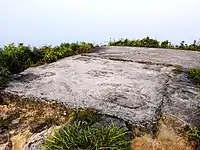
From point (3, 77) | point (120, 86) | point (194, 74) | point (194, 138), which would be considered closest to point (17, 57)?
point (3, 77)

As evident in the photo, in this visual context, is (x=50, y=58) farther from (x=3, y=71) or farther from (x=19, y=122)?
(x=19, y=122)

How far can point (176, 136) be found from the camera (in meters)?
3.90

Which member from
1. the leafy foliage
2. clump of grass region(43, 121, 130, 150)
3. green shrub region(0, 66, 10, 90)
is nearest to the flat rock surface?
green shrub region(0, 66, 10, 90)

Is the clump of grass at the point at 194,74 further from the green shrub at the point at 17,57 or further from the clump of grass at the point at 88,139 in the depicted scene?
the green shrub at the point at 17,57

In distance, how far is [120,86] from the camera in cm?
477

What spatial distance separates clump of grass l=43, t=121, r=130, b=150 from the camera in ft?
11.5

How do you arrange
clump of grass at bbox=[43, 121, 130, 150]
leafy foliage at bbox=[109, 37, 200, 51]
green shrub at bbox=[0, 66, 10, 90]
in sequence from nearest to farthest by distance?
clump of grass at bbox=[43, 121, 130, 150] → green shrub at bbox=[0, 66, 10, 90] → leafy foliage at bbox=[109, 37, 200, 51]

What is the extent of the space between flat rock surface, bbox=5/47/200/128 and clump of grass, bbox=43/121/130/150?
309 millimetres

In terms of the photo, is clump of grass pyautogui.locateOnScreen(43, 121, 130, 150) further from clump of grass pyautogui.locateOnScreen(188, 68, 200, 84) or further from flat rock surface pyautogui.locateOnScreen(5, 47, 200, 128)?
clump of grass pyautogui.locateOnScreen(188, 68, 200, 84)

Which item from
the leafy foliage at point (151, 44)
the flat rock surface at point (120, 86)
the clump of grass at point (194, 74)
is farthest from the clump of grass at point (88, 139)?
the leafy foliage at point (151, 44)

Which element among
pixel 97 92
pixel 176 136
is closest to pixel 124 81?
pixel 97 92

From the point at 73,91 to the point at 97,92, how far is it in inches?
10.0

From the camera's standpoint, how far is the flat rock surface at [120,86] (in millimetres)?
4152

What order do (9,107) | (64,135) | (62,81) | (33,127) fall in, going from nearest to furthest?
(64,135) < (33,127) < (9,107) < (62,81)
